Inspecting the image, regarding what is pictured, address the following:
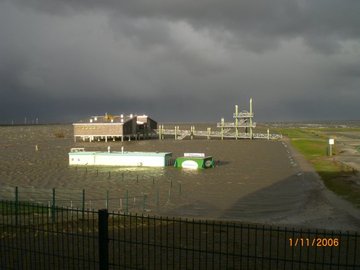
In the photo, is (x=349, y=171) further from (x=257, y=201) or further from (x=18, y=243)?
(x=18, y=243)

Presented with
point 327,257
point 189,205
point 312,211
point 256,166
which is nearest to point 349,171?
point 256,166

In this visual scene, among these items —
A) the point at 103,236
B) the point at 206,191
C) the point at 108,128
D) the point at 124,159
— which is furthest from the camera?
the point at 108,128

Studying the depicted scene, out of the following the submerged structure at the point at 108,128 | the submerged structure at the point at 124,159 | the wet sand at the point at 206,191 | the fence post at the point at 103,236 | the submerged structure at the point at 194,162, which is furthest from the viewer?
the submerged structure at the point at 108,128

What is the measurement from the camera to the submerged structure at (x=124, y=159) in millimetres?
46938

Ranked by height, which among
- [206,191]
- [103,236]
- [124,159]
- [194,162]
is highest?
[103,236]

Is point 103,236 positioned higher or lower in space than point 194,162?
higher

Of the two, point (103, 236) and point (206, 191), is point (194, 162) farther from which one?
point (103, 236)

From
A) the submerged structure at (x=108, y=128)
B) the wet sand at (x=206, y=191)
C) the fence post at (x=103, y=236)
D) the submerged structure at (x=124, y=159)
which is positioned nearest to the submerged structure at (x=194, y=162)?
the wet sand at (x=206, y=191)

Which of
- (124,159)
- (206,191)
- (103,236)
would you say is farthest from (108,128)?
(103,236)

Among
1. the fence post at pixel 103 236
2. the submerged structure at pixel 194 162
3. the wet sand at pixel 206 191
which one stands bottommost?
the wet sand at pixel 206 191

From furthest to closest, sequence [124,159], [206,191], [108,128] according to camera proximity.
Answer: [108,128] < [124,159] < [206,191]

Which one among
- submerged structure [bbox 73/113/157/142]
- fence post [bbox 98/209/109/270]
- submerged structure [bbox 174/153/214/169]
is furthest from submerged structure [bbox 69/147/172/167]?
submerged structure [bbox 73/113/157/142]

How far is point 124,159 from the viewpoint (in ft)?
156

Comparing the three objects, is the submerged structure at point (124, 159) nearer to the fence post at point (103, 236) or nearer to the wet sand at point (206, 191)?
the wet sand at point (206, 191)
